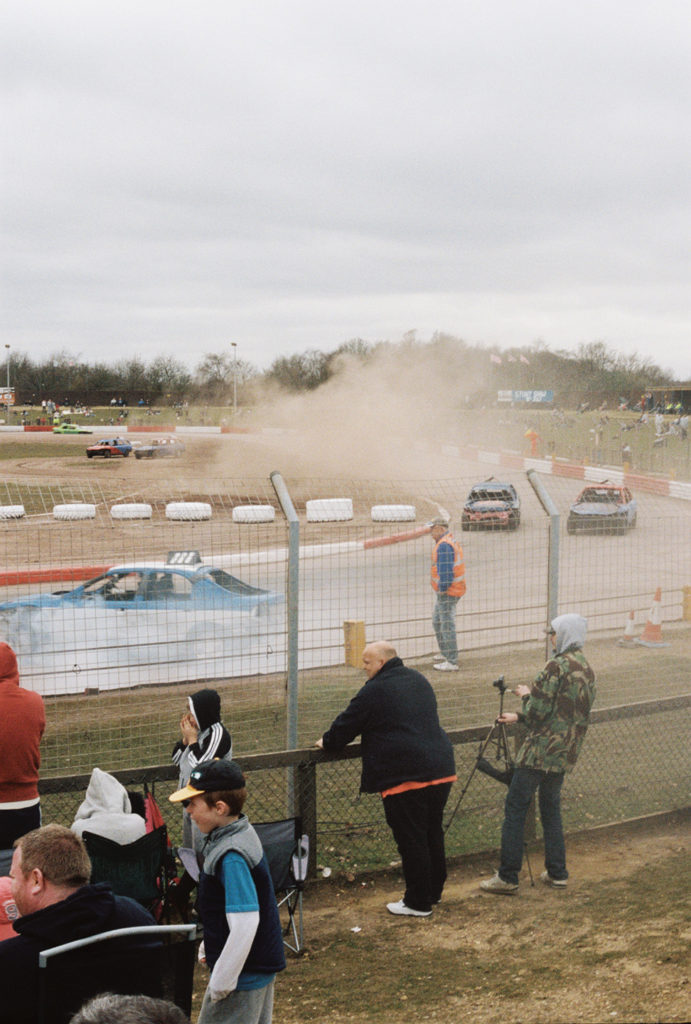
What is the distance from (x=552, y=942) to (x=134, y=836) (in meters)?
2.22

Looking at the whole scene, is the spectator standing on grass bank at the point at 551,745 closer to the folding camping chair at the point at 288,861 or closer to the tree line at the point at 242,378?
the folding camping chair at the point at 288,861

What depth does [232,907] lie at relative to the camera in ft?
11.1

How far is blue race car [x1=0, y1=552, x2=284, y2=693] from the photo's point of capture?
782 cm

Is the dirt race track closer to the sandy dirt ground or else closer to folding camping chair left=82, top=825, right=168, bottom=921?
the sandy dirt ground

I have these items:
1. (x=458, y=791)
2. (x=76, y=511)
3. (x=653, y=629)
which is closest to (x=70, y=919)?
(x=458, y=791)

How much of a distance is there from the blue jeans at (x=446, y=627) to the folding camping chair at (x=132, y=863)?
173 inches

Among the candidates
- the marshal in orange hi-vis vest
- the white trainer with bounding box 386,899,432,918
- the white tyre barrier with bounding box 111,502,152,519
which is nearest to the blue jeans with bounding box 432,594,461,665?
the marshal in orange hi-vis vest

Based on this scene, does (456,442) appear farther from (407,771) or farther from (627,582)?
(407,771)

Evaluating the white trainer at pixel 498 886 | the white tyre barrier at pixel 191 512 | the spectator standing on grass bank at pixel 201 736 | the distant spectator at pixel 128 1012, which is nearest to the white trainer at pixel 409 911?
the white trainer at pixel 498 886

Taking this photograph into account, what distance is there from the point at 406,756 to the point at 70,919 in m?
2.64

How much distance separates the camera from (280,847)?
16.2 ft

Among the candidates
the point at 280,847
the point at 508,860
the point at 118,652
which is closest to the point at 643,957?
the point at 508,860

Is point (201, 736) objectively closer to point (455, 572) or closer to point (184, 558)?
point (184, 558)

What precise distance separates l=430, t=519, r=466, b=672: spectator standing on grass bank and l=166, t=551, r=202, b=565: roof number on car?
88.9 inches
